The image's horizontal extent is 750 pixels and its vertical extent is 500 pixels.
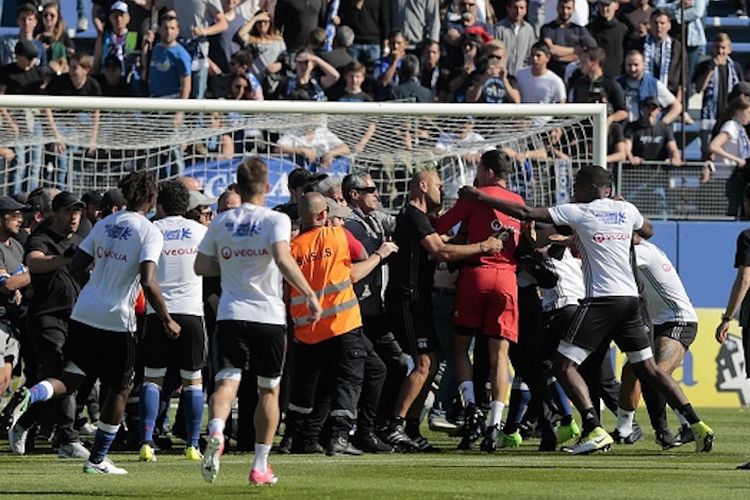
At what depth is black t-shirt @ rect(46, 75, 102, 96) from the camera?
22.8 meters

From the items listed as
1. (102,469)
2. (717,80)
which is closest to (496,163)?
(102,469)

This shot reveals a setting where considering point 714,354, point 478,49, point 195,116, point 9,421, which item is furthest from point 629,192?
point 9,421

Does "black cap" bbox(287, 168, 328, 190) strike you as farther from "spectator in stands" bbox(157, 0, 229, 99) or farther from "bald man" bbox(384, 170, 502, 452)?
"spectator in stands" bbox(157, 0, 229, 99)

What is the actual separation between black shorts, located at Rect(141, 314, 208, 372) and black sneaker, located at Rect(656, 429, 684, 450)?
395 cm

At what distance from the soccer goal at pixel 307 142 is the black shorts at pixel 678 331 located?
9.38 feet

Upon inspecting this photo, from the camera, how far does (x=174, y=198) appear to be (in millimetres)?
13812

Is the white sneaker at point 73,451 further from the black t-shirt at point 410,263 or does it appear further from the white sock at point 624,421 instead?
the white sock at point 624,421

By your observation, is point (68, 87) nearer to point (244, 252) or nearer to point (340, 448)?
point (340, 448)

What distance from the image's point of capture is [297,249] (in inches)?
547

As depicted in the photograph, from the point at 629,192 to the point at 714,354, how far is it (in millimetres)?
2212

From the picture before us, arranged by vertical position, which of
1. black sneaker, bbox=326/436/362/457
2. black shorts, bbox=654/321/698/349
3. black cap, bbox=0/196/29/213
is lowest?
black sneaker, bbox=326/436/362/457

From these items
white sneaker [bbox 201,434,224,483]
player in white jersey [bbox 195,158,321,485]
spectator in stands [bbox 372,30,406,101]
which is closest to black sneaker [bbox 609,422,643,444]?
player in white jersey [bbox 195,158,321,485]

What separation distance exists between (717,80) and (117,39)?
8.35 metres

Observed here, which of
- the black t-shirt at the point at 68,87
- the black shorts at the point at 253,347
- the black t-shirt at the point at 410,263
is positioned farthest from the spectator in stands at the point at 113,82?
the black shorts at the point at 253,347
